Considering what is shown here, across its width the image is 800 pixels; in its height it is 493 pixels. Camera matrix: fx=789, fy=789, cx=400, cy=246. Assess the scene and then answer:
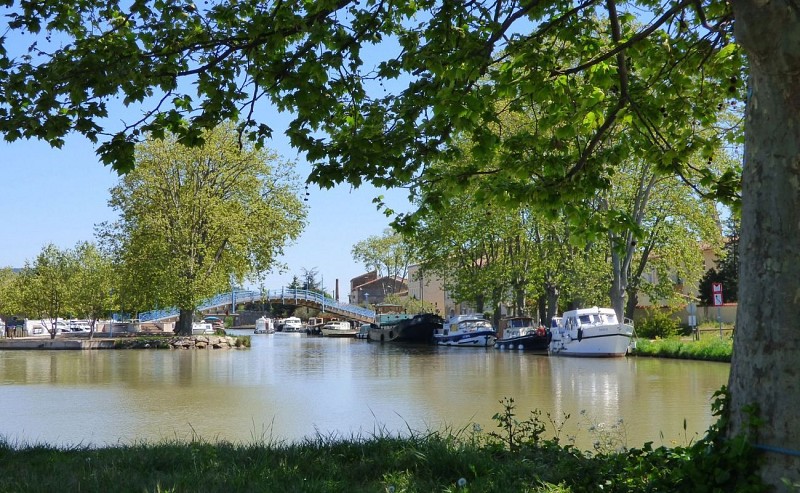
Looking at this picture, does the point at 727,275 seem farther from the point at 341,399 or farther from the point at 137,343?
the point at 341,399

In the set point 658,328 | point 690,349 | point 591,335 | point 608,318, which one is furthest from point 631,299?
point 690,349

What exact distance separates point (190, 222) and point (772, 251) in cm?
4290

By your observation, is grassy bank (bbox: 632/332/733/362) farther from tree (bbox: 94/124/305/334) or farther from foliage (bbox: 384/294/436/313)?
foliage (bbox: 384/294/436/313)

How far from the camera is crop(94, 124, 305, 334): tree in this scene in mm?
44188

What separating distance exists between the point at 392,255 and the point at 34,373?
7622cm

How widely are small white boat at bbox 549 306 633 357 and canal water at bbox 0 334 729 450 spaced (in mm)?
1426

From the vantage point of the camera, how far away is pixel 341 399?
1831cm

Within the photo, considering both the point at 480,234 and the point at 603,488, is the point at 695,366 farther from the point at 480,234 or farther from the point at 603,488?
the point at 603,488

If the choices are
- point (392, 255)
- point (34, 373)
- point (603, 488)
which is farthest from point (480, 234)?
point (392, 255)

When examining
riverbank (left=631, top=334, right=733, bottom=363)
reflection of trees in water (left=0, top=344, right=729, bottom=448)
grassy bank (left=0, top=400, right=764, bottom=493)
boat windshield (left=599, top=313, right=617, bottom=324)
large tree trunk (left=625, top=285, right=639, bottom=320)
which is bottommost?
reflection of trees in water (left=0, top=344, right=729, bottom=448)

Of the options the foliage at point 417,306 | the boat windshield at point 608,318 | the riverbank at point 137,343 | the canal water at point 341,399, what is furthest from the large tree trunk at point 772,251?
the foliage at point 417,306

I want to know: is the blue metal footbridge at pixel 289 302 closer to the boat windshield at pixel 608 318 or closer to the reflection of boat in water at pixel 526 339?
the reflection of boat in water at pixel 526 339

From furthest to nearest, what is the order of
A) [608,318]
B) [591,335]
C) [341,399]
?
[608,318]
[591,335]
[341,399]

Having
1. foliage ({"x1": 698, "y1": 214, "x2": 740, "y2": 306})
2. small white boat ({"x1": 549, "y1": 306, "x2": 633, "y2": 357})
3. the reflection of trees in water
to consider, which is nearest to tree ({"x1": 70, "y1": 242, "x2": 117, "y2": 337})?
the reflection of trees in water
